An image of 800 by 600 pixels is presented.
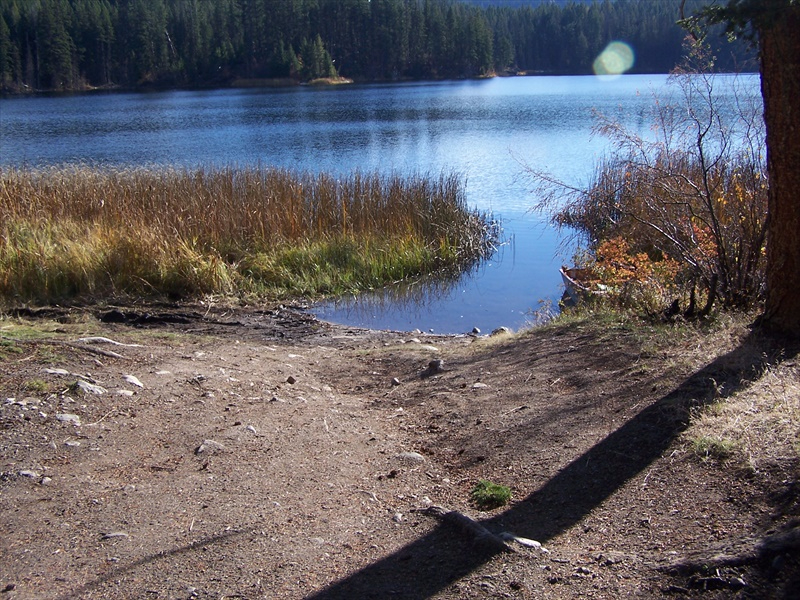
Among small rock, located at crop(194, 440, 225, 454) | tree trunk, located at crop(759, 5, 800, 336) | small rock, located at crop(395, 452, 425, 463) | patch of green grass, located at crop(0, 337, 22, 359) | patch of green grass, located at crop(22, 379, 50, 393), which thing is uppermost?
tree trunk, located at crop(759, 5, 800, 336)

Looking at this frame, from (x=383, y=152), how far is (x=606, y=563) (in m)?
23.2

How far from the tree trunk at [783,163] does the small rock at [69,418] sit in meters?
4.25

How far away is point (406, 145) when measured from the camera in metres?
27.4

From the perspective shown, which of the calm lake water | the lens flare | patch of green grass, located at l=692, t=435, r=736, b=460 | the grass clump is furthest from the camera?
the lens flare

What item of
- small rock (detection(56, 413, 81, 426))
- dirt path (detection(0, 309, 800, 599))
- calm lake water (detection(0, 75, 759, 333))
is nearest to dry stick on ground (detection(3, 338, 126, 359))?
dirt path (detection(0, 309, 800, 599))

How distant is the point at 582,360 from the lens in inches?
214

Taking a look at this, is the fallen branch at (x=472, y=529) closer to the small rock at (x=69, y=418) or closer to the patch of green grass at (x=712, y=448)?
the patch of green grass at (x=712, y=448)

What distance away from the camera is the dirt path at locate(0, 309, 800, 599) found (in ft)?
10.2

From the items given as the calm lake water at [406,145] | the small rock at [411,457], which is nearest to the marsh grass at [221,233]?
the calm lake water at [406,145]

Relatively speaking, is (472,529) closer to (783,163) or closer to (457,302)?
(783,163)

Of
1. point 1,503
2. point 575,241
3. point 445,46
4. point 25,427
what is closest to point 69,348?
point 25,427

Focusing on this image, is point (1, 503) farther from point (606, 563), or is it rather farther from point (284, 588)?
point (606, 563)

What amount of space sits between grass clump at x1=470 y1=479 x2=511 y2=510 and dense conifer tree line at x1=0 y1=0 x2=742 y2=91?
244 feet

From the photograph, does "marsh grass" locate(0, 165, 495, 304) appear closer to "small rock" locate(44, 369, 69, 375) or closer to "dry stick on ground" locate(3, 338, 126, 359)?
"dry stick on ground" locate(3, 338, 126, 359)
